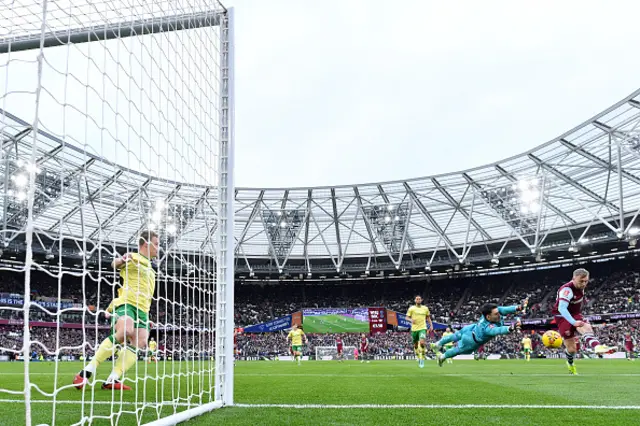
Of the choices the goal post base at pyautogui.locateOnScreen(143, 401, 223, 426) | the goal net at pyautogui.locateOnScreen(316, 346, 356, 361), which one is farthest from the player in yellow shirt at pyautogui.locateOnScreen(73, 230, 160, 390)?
the goal net at pyautogui.locateOnScreen(316, 346, 356, 361)

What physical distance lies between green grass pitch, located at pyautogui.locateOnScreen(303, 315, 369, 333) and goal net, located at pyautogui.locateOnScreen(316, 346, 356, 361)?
2631mm

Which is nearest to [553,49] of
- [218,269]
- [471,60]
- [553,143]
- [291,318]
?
[471,60]

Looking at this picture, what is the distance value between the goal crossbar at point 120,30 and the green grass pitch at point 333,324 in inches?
1403

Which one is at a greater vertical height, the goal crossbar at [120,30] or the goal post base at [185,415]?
the goal crossbar at [120,30]

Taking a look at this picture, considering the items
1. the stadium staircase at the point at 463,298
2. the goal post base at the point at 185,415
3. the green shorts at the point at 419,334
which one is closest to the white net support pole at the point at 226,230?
the goal post base at the point at 185,415

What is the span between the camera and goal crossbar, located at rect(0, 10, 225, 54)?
4353 millimetres

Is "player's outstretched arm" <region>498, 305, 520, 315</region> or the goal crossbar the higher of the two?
the goal crossbar

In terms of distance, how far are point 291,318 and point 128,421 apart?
130 feet

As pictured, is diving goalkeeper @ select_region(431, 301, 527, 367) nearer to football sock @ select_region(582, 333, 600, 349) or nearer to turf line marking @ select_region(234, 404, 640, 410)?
football sock @ select_region(582, 333, 600, 349)

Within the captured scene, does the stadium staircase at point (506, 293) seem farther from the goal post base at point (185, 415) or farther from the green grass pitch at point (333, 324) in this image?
the goal post base at point (185, 415)

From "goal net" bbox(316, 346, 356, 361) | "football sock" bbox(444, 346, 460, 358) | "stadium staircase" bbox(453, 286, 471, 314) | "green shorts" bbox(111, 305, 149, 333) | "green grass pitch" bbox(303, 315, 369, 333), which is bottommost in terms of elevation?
"goal net" bbox(316, 346, 356, 361)

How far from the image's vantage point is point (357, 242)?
43000 millimetres

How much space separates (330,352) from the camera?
3747 cm

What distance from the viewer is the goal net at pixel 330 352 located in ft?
120
